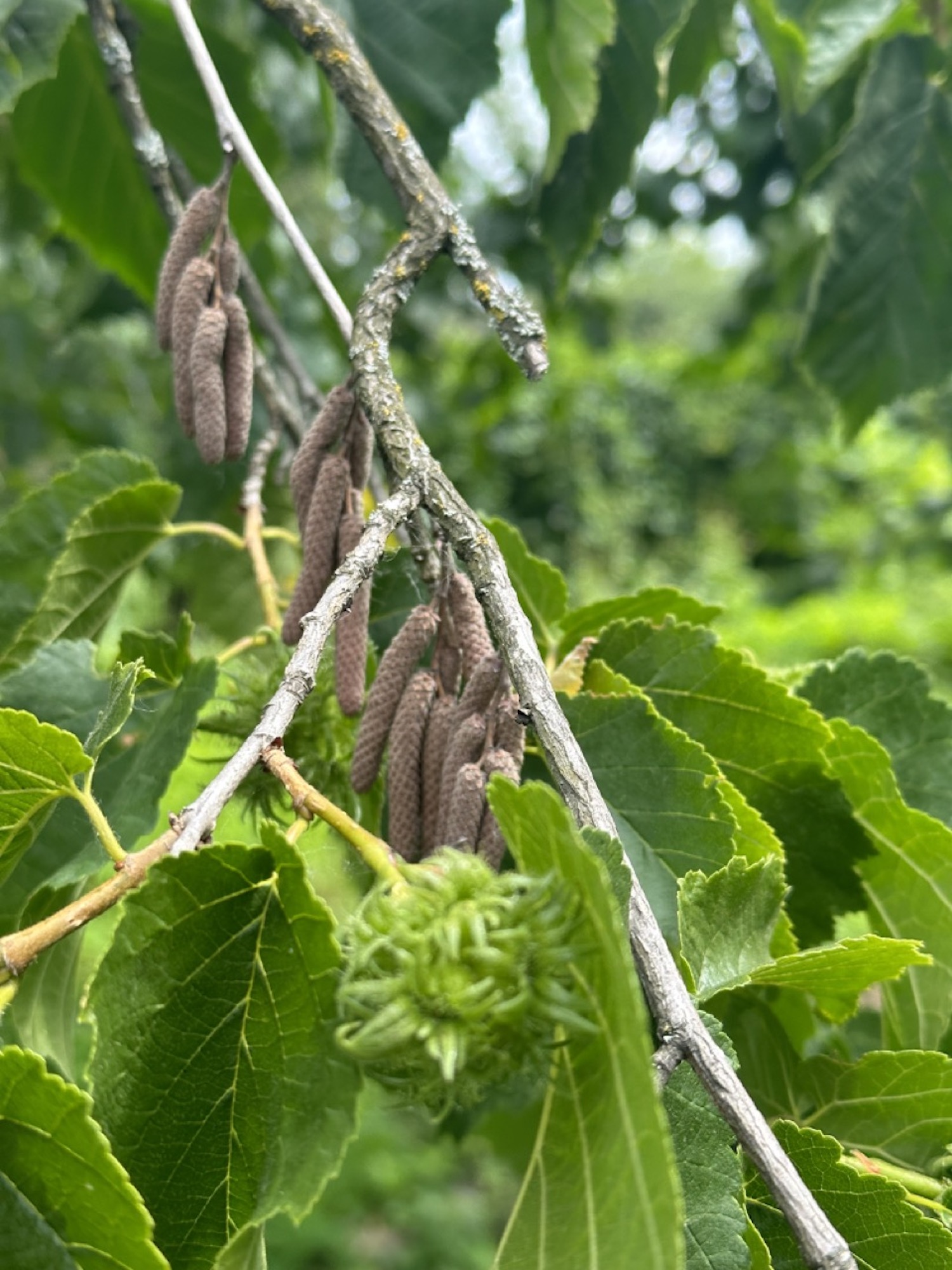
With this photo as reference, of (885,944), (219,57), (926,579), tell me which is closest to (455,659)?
(885,944)

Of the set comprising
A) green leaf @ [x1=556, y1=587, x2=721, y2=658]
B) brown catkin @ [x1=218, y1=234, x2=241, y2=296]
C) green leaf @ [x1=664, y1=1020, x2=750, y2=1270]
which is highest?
brown catkin @ [x1=218, y1=234, x2=241, y2=296]

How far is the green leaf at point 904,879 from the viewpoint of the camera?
1163 mm

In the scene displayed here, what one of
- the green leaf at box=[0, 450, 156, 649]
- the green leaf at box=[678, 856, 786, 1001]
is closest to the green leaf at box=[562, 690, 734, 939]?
Result: the green leaf at box=[678, 856, 786, 1001]

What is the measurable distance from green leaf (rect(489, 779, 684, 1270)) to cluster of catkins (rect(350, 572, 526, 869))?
9 centimetres

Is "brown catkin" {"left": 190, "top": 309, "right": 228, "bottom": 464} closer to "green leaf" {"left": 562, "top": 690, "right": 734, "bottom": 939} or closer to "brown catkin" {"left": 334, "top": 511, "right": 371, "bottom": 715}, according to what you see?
"brown catkin" {"left": 334, "top": 511, "right": 371, "bottom": 715}

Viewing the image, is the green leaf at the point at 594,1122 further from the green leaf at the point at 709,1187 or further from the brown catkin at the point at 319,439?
the brown catkin at the point at 319,439

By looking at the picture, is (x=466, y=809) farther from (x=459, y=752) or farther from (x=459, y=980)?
(x=459, y=980)

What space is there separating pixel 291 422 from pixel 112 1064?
970mm

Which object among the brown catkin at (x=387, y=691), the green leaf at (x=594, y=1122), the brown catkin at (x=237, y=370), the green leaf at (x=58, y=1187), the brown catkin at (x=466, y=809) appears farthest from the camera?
the brown catkin at (x=237, y=370)

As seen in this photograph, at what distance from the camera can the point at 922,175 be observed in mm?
1757

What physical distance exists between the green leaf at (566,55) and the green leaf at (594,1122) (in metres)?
1.09

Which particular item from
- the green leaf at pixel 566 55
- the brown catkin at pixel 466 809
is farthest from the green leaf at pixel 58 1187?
the green leaf at pixel 566 55

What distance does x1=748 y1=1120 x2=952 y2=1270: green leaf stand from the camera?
82 centimetres

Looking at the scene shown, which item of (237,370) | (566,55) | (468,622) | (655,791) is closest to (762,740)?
(655,791)
